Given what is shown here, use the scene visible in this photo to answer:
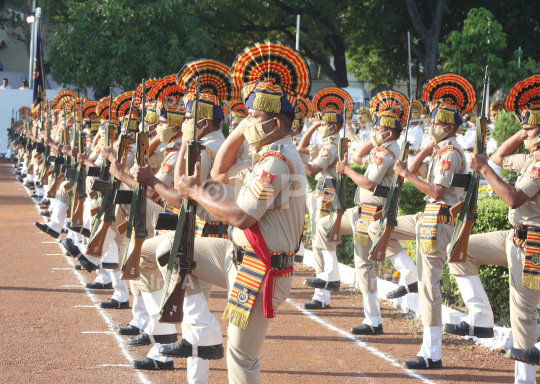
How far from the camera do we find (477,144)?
221 inches

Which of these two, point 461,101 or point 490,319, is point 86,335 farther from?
point 461,101

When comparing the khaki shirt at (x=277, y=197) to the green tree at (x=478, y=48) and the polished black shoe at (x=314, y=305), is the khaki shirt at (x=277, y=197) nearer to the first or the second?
the polished black shoe at (x=314, y=305)

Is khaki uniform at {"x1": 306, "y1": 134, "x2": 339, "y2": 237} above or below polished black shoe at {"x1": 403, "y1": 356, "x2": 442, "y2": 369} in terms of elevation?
above

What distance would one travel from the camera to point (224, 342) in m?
7.02

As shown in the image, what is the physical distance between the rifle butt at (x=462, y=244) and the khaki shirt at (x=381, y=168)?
1899 mm

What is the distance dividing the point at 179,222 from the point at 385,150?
367cm

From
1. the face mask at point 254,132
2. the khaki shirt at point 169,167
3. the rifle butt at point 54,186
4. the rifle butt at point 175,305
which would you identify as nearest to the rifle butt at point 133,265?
the khaki shirt at point 169,167

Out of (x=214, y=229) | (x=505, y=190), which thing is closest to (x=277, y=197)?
(x=214, y=229)

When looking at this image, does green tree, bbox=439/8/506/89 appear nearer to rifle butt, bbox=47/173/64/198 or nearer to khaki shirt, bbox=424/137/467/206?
rifle butt, bbox=47/173/64/198

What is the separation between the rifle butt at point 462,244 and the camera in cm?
598

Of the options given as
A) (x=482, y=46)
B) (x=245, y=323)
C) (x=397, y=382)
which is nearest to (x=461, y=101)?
(x=397, y=382)

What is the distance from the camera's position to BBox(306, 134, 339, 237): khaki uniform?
938 cm

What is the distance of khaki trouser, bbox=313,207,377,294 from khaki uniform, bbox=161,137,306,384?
336cm

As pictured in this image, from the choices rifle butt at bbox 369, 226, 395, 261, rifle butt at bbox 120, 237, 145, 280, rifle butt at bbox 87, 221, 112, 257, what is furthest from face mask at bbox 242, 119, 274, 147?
rifle butt at bbox 87, 221, 112, 257
